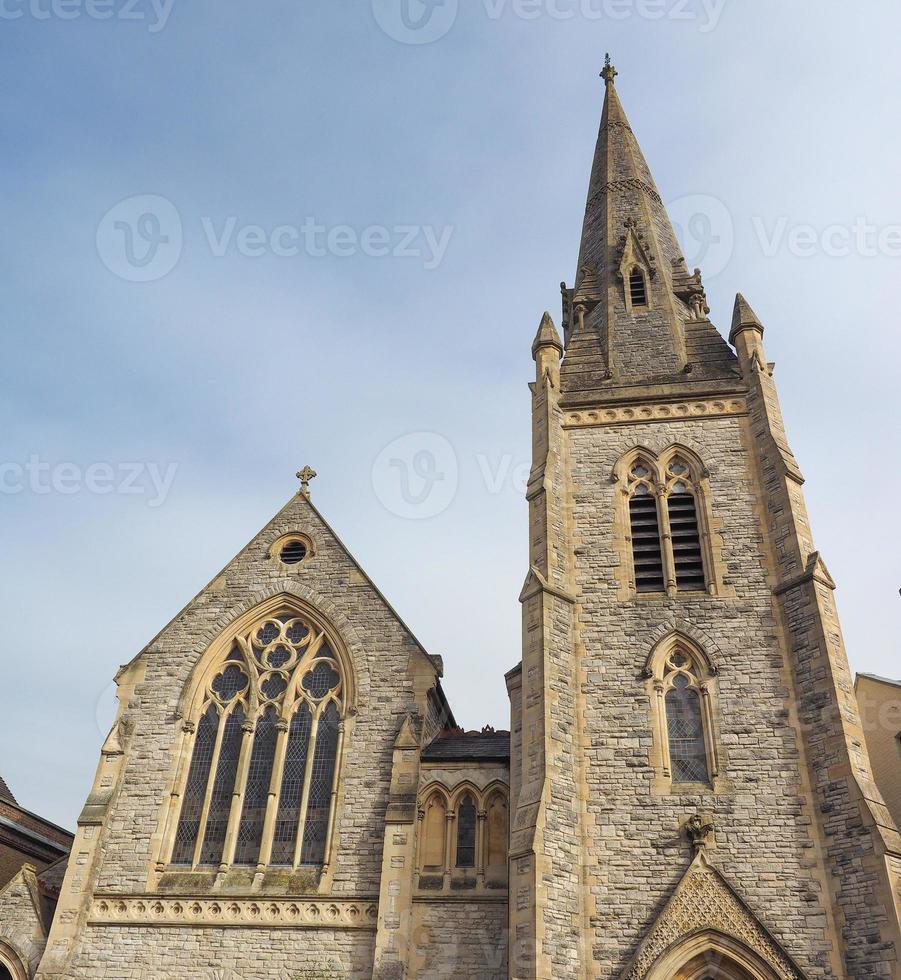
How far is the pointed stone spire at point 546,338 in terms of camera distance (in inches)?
869

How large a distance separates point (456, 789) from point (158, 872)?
18.2 feet

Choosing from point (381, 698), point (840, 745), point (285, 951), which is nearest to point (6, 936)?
point (285, 951)

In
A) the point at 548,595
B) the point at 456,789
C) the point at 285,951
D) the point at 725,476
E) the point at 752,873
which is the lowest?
the point at 285,951

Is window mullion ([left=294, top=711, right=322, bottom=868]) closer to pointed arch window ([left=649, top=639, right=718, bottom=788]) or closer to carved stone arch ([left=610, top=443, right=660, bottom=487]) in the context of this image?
pointed arch window ([left=649, top=639, right=718, bottom=788])

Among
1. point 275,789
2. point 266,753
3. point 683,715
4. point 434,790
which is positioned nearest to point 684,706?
point 683,715

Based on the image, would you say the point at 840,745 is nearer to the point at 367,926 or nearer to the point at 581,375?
the point at 367,926

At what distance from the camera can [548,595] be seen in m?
17.0

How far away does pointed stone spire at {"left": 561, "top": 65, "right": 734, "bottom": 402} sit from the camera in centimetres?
2177

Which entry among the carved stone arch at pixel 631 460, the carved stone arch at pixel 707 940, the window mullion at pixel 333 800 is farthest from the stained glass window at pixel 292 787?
the carved stone arch at pixel 631 460

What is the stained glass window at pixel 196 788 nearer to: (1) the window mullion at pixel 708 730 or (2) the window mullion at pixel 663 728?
(2) the window mullion at pixel 663 728

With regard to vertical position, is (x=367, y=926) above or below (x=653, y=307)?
below

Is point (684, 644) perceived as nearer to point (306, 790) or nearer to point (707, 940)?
point (707, 940)

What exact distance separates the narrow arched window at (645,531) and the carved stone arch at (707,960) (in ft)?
20.7

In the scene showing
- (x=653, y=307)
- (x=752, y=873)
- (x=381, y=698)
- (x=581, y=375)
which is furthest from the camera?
(x=653, y=307)
